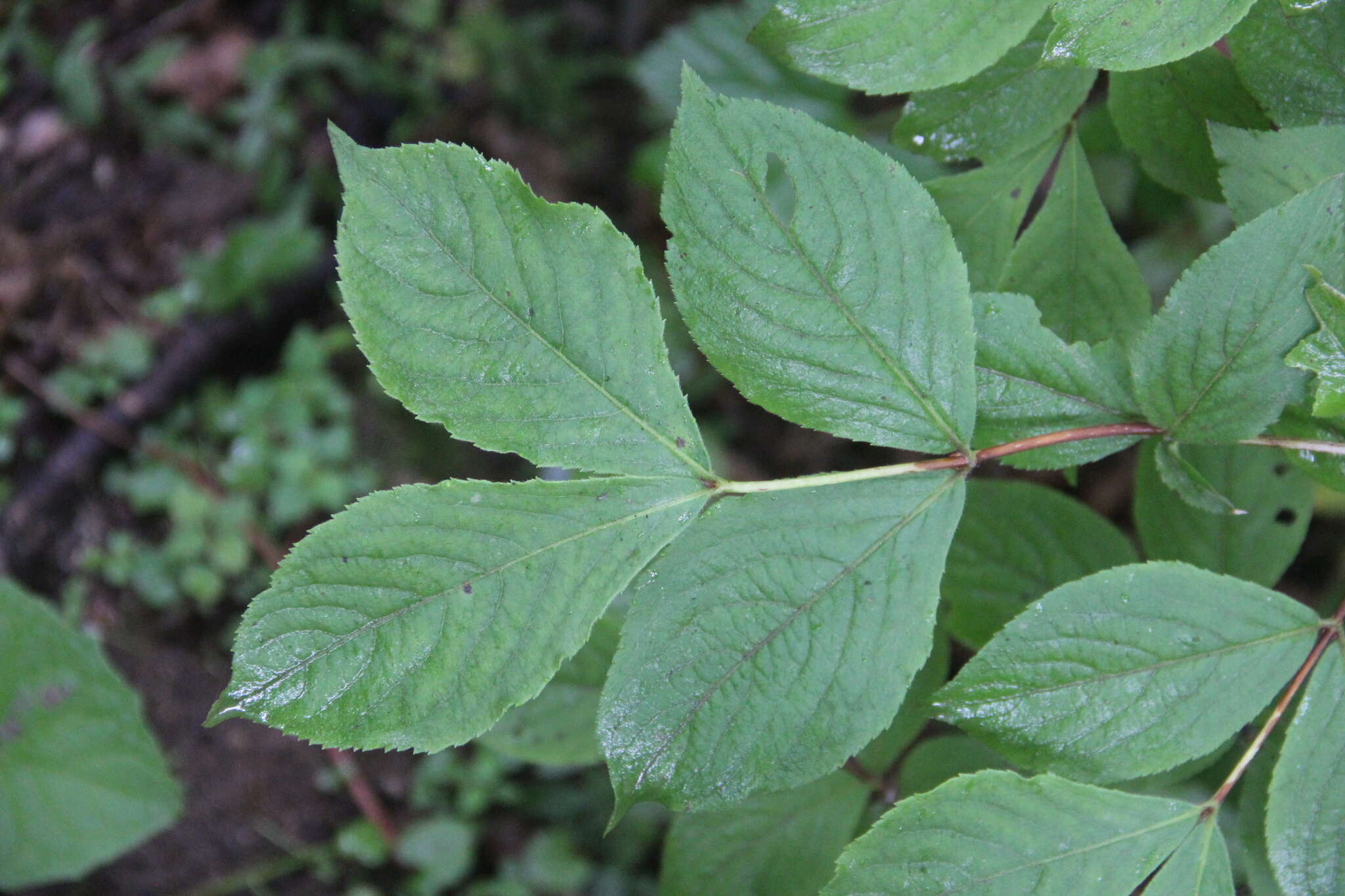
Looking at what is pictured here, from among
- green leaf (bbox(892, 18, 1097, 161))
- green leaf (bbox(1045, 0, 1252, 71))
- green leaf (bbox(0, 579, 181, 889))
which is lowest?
green leaf (bbox(0, 579, 181, 889))

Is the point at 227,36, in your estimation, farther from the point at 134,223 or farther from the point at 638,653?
the point at 638,653

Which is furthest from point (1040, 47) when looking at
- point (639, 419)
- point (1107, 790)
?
point (1107, 790)

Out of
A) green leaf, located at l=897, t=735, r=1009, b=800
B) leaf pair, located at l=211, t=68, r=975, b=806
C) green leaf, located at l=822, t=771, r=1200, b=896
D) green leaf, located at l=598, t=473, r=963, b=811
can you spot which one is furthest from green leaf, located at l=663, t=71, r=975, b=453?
green leaf, located at l=897, t=735, r=1009, b=800

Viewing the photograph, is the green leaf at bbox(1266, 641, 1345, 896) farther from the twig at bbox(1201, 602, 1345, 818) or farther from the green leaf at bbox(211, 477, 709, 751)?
the green leaf at bbox(211, 477, 709, 751)

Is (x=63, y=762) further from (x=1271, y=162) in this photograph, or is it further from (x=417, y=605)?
(x=1271, y=162)

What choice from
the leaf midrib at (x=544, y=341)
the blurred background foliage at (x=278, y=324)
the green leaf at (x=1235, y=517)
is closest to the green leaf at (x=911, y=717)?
the green leaf at (x=1235, y=517)
